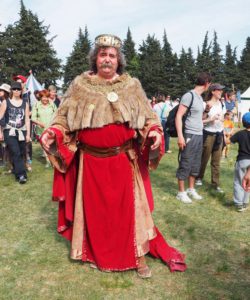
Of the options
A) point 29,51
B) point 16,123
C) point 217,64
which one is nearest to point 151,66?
point 217,64

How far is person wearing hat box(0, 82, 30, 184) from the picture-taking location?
7102 millimetres

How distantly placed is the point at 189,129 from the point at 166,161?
166 inches

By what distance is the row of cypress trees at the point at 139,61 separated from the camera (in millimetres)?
44875

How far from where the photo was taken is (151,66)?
56.6 metres

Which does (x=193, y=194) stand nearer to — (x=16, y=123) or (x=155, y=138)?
(x=155, y=138)

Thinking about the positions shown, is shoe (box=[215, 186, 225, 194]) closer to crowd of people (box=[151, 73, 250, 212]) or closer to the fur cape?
crowd of people (box=[151, 73, 250, 212])

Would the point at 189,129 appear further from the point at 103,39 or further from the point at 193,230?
the point at 103,39

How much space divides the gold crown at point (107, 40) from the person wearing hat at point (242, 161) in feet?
9.08

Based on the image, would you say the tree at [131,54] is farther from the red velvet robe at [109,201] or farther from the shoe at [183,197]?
the red velvet robe at [109,201]

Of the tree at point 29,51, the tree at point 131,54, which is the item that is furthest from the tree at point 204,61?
the tree at point 29,51

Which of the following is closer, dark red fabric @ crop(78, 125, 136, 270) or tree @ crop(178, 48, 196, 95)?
dark red fabric @ crop(78, 125, 136, 270)

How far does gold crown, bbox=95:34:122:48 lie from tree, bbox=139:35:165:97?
52707 mm

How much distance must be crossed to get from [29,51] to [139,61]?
23261mm

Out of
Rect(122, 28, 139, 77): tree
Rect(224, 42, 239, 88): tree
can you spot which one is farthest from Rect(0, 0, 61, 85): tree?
Rect(224, 42, 239, 88): tree
